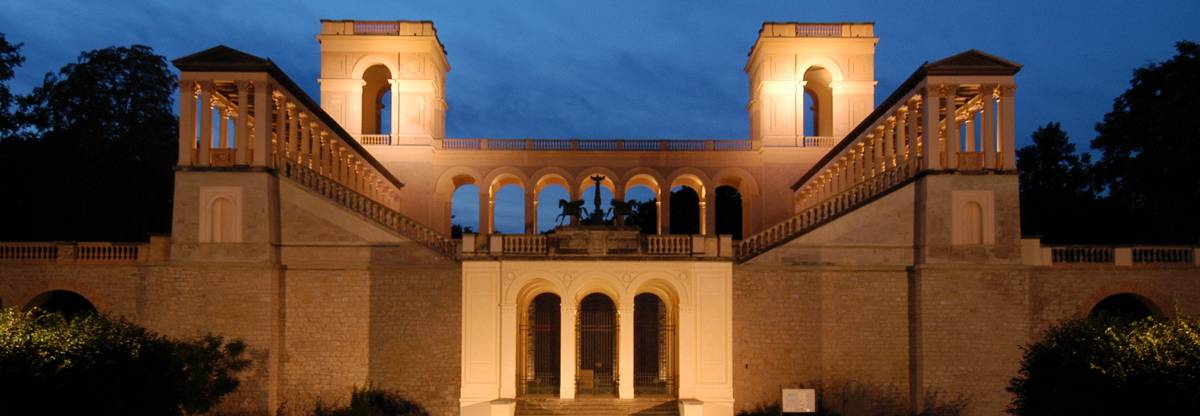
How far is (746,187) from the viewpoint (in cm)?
4034

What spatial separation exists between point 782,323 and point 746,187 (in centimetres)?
1558

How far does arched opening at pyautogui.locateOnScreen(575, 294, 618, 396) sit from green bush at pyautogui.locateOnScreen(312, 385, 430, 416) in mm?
4627

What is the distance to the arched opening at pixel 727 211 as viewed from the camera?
2188 inches

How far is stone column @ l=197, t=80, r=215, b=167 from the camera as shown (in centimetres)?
2502

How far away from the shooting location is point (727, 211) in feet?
183

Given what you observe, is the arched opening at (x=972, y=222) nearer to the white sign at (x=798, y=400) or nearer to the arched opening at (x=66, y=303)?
the white sign at (x=798, y=400)

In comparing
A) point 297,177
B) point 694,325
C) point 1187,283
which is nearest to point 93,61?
point 297,177

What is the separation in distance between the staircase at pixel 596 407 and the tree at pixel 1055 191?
1996 centimetres

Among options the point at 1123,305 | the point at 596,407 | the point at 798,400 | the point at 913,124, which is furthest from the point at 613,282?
the point at 1123,305

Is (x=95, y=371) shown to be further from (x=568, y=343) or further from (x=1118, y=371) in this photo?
(x=1118, y=371)

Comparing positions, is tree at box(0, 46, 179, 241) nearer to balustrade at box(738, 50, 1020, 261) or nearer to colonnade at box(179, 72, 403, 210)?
colonnade at box(179, 72, 403, 210)

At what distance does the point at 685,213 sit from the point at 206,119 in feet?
112

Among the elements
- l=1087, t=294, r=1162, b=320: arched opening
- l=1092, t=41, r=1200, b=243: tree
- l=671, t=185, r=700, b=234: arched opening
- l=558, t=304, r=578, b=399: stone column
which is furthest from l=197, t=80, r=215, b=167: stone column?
l=671, t=185, r=700, b=234: arched opening

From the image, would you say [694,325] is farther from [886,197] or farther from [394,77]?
[394,77]
